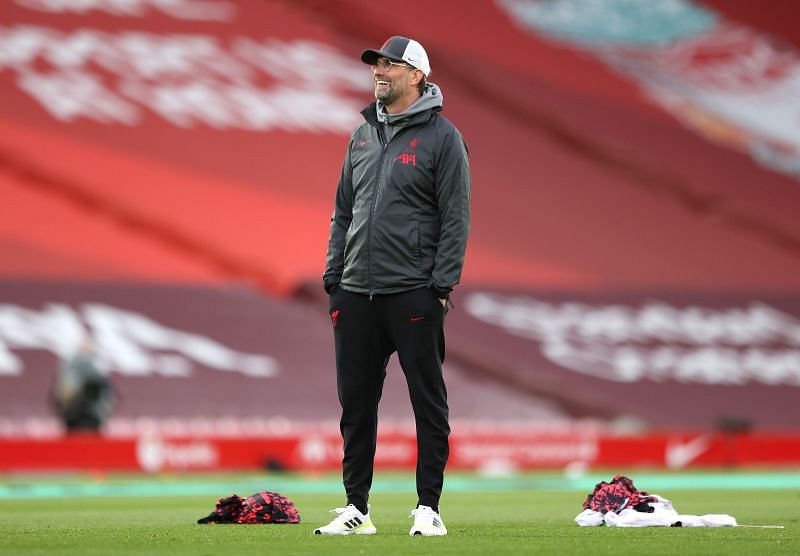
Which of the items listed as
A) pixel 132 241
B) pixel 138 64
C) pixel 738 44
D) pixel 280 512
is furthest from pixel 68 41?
pixel 280 512

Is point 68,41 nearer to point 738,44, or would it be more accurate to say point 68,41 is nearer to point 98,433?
point 98,433

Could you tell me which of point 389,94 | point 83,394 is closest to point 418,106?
point 389,94

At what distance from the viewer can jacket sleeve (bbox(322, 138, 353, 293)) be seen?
6668 millimetres

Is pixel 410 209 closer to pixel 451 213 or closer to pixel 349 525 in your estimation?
pixel 451 213

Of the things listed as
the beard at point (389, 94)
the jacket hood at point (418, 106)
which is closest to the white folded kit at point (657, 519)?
the jacket hood at point (418, 106)

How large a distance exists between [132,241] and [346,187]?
17.9 meters

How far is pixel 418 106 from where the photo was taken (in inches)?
259

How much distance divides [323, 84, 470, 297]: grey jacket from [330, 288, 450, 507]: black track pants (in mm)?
88

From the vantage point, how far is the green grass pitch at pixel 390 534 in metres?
5.65

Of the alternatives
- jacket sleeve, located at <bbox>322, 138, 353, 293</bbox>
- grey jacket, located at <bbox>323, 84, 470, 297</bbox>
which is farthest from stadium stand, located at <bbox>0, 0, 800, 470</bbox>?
grey jacket, located at <bbox>323, 84, 470, 297</bbox>

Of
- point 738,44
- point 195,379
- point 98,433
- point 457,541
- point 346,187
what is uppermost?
point 738,44

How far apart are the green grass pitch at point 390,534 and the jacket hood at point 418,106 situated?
1.82 m

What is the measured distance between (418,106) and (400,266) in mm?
718

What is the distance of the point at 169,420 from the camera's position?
21.3 meters
